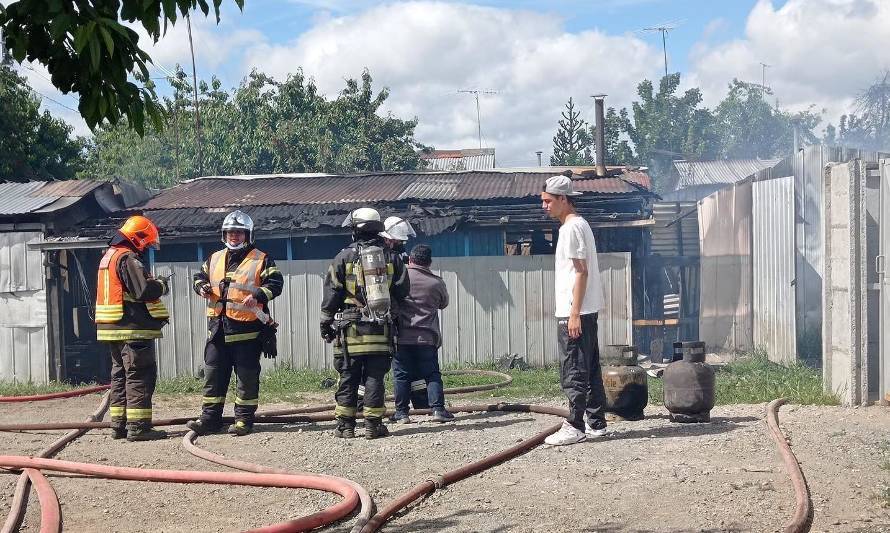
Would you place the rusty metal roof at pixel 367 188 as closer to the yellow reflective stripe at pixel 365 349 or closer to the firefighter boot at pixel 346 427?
the yellow reflective stripe at pixel 365 349

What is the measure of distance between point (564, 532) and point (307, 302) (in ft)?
34.5

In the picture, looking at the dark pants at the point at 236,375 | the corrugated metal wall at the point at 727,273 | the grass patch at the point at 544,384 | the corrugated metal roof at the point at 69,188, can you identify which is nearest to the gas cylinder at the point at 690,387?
the grass patch at the point at 544,384

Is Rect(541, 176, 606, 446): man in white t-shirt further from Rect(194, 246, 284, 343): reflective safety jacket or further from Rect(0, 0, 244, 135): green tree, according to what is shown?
Rect(0, 0, 244, 135): green tree

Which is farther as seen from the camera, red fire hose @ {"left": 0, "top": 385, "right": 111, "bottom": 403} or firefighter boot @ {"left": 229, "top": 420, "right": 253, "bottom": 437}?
red fire hose @ {"left": 0, "top": 385, "right": 111, "bottom": 403}

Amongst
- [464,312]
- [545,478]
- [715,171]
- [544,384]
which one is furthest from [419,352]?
[715,171]

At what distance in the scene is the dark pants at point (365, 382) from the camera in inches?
325

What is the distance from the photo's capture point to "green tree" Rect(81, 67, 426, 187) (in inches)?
1283

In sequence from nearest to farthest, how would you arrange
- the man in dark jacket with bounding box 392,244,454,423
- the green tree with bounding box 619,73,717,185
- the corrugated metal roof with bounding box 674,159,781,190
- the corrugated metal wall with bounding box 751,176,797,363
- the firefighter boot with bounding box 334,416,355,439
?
the firefighter boot with bounding box 334,416,355,439 < the man in dark jacket with bounding box 392,244,454,423 < the corrugated metal wall with bounding box 751,176,797,363 < the corrugated metal roof with bounding box 674,159,781,190 < the green tree with bounding box 619,73,717,185

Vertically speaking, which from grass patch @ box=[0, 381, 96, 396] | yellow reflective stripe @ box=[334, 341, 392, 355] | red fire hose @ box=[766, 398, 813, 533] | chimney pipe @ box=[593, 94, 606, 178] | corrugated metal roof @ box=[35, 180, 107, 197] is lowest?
grass patch @ box=[0, 381, 96, 396]

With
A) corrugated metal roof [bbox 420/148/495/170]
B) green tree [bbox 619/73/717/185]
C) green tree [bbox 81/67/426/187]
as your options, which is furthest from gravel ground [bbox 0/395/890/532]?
green tree [bbox 619/73/717/185]

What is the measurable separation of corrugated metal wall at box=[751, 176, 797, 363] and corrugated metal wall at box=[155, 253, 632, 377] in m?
2.53

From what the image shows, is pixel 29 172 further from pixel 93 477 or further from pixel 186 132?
pixel 93 477

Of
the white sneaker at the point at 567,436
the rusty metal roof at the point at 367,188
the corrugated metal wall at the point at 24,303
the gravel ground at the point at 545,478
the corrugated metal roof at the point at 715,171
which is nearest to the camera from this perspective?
the gravel ground at the point at 545,478

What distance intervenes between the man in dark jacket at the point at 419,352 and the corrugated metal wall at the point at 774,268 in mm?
6814
